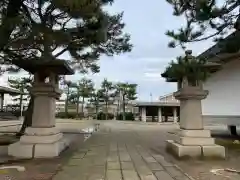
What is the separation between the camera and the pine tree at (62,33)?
672 centimetres

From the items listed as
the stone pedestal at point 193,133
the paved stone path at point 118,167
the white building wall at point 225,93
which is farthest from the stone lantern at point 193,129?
the white building wall at point 225,93

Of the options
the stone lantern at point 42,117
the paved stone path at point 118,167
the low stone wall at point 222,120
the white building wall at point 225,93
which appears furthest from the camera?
the white building wall at point 225,93

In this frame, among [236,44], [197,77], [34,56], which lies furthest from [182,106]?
[34,56]

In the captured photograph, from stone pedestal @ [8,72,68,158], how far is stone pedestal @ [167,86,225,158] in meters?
3.09

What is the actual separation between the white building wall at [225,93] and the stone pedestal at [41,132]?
26.7 feet

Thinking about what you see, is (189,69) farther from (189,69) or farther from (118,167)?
(118,167)

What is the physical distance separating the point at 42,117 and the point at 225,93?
8.96 metres

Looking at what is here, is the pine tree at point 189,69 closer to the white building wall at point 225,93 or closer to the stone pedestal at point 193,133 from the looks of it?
the stone pedestal at point 193,133

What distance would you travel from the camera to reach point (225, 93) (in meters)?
15.0

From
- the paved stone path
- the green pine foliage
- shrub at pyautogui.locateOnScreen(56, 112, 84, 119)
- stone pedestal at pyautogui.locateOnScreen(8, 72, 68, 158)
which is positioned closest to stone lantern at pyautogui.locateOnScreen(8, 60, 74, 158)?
stone pedestal at pyautogui.locateOnScreen(8, 72, 68, 158)

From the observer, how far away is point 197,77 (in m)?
8.39

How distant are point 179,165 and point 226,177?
1.32 metres

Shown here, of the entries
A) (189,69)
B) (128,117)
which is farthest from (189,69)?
(128,117)

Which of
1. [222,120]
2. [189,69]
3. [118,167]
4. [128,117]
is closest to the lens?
[118,167]
